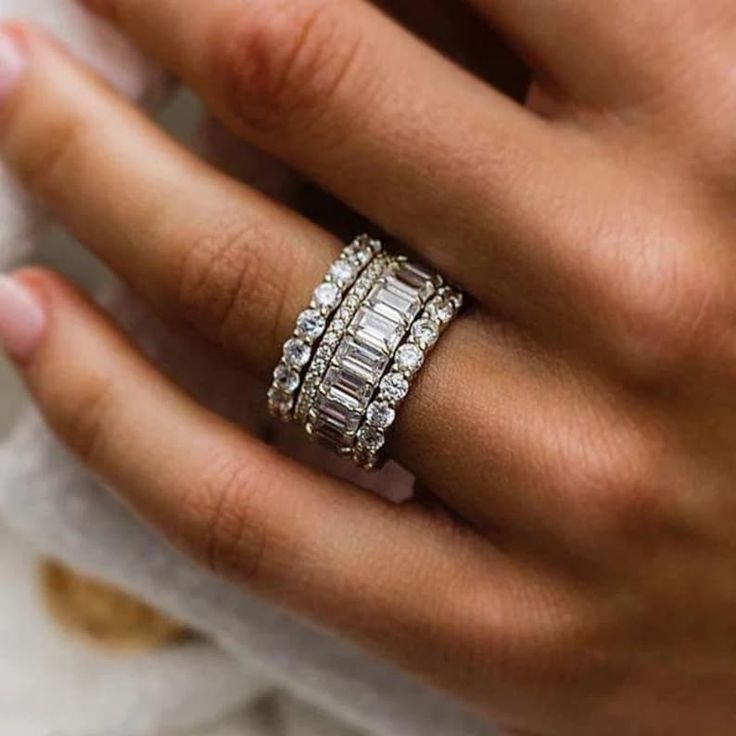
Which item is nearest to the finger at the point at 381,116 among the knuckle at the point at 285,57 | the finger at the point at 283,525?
the knuckle at the point at 285,57

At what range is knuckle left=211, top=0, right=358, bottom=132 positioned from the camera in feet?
1.81

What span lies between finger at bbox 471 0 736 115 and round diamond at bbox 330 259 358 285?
5.1 inches

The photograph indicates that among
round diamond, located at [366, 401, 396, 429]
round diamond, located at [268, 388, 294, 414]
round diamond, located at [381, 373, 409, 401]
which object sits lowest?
A: round diamond, located at [268, 388, 294, 414]

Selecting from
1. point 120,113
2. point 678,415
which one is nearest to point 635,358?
point 678,415

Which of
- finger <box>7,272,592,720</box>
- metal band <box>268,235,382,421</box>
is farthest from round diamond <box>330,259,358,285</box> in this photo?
finger <box>7,272,592,720</box>

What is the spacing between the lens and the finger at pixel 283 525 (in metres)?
0.60

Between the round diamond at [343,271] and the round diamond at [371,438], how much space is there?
7 centimetres

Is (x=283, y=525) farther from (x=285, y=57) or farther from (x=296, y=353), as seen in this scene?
(x=285, y=57)

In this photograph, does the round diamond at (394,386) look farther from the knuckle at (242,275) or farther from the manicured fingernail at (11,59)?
the manicured fingernail at (11,59)

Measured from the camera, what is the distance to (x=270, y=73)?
550 mm

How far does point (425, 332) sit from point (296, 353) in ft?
0.19

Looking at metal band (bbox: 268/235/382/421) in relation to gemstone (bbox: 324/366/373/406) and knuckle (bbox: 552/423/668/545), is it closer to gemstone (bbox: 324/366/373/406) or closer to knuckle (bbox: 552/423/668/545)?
gemstone (bbox: 324/366/373/406)

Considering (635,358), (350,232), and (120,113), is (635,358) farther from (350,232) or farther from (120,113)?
(120,113)

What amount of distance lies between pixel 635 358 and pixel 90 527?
31 cm
